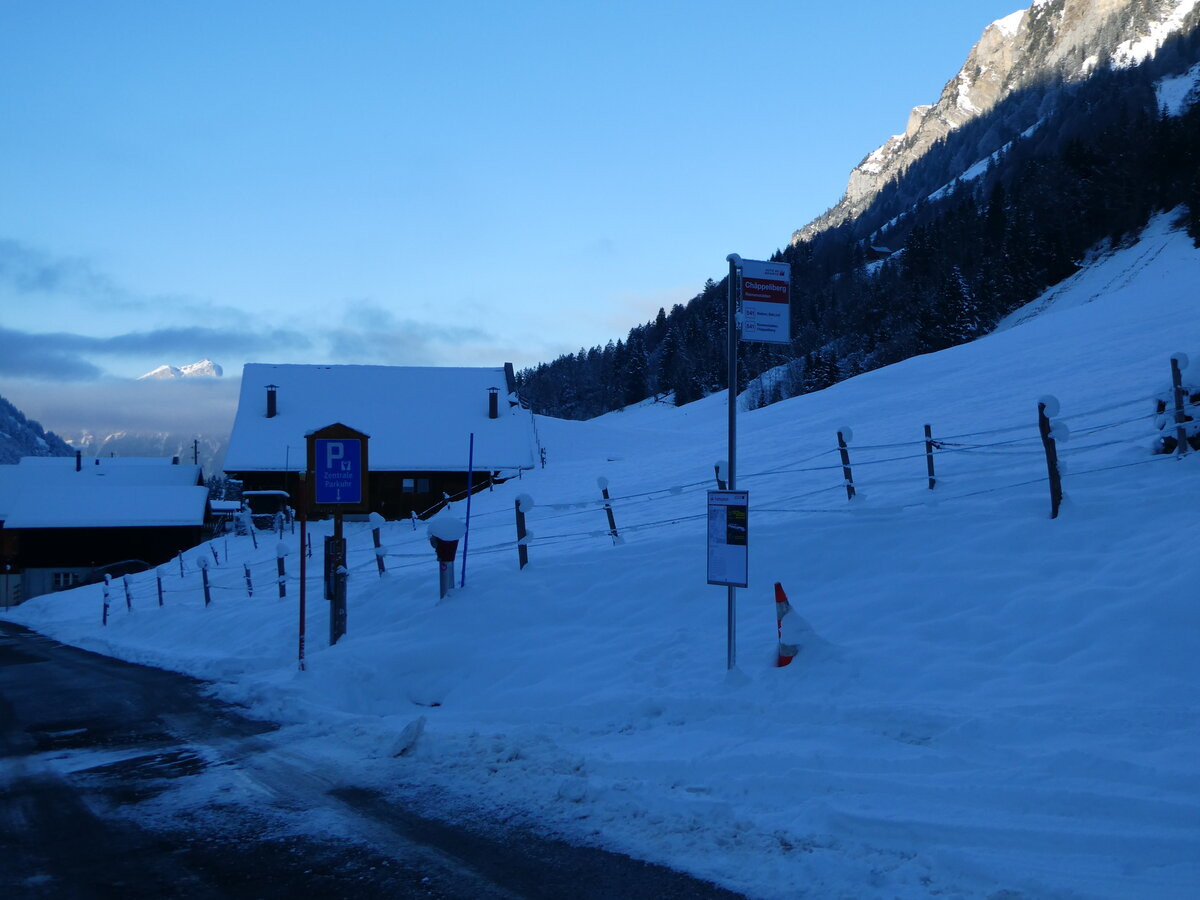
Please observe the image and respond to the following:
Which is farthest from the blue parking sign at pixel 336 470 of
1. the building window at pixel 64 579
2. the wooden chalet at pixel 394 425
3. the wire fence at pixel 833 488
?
the building window at pixel 64 579

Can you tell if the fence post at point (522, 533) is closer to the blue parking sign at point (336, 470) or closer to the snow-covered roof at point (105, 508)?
the blue parking sign at point (336, 470)

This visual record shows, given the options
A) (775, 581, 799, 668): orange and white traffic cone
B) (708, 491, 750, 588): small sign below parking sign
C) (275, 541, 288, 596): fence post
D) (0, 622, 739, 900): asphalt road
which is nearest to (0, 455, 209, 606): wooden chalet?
(275, 541, 288, 596): fence post

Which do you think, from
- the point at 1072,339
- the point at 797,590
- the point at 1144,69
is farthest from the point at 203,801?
the point at 1144,69

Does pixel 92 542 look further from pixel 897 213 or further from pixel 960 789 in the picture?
pixel 897 213

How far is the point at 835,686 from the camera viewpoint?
7734 millimetres

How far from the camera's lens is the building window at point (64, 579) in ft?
157

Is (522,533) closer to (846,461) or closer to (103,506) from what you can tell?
(846,461)

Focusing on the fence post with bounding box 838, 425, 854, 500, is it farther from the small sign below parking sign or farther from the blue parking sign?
the blue parking sign

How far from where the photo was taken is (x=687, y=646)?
373 inches

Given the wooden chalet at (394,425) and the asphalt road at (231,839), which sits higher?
the wooden chalet at (394,425)

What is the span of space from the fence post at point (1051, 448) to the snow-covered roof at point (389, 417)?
104ft

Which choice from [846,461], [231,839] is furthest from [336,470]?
[846,461]

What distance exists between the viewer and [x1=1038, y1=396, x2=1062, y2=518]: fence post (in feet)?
Answer: 32.4

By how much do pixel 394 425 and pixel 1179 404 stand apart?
3767 centimetres
